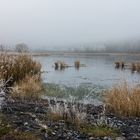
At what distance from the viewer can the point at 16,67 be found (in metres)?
18.0

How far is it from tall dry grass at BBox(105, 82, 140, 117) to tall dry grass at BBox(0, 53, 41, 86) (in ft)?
17.5

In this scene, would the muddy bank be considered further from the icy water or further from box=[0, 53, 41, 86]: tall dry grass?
box=[0, 53, 41, 86]: tall dry grass

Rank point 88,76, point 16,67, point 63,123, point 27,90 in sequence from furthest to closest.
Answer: point 88,76
point 16,67
point 27,90
point 63,123

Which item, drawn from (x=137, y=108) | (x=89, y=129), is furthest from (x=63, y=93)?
(x=89, y=129)

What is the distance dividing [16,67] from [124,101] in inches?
310

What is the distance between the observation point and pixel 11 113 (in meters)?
9.45

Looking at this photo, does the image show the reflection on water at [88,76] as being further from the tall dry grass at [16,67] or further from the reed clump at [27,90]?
the reed clump at [27,90]

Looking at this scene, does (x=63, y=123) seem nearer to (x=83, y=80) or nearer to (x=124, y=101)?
(x=124, y=101)

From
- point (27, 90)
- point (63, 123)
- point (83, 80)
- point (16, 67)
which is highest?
point (16, 67)

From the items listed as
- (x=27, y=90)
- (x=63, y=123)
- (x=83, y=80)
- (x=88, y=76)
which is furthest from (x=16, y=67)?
(x=88, y=76)

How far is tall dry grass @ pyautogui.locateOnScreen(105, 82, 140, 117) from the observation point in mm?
10812

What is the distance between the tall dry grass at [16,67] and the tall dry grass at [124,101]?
5.32 meters

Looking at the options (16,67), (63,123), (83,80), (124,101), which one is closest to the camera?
(63,123)

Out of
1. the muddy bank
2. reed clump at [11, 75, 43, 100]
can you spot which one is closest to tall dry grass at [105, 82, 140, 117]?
the muddy bank
